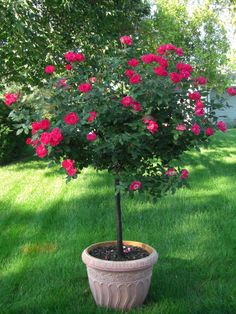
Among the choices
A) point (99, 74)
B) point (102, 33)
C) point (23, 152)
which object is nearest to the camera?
point (99, 74)

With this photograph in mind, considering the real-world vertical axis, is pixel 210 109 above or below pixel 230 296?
above

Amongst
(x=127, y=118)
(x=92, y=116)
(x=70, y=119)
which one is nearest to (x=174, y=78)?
(x=127, y=118)

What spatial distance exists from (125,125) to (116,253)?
3.54 feet

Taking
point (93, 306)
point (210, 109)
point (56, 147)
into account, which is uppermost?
point (210, 109)

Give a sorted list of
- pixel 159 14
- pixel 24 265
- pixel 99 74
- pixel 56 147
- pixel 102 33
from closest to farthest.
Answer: pixel 56 147 → pixel 99 74 → pixel 24 265 → pixel 102 33 → pixel 159 14

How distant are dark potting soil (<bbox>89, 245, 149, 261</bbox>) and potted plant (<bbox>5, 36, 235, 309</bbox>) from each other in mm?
41

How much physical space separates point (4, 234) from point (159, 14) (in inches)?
536

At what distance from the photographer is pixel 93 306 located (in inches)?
126

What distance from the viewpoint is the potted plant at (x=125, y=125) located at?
2951 mm

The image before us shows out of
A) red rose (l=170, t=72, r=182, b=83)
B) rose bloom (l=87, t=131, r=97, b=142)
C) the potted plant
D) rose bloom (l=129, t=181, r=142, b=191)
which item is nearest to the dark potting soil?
the potted plant

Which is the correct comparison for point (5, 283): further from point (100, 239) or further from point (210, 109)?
point (210, 109)

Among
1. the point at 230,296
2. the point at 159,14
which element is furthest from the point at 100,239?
the point at 159,14

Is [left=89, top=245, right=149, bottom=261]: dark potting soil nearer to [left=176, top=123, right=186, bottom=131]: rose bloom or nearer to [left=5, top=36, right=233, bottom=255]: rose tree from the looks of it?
[left=5, top=36, right=233, bottom=255]: rose tree

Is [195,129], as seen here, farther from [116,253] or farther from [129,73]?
[116,253]
